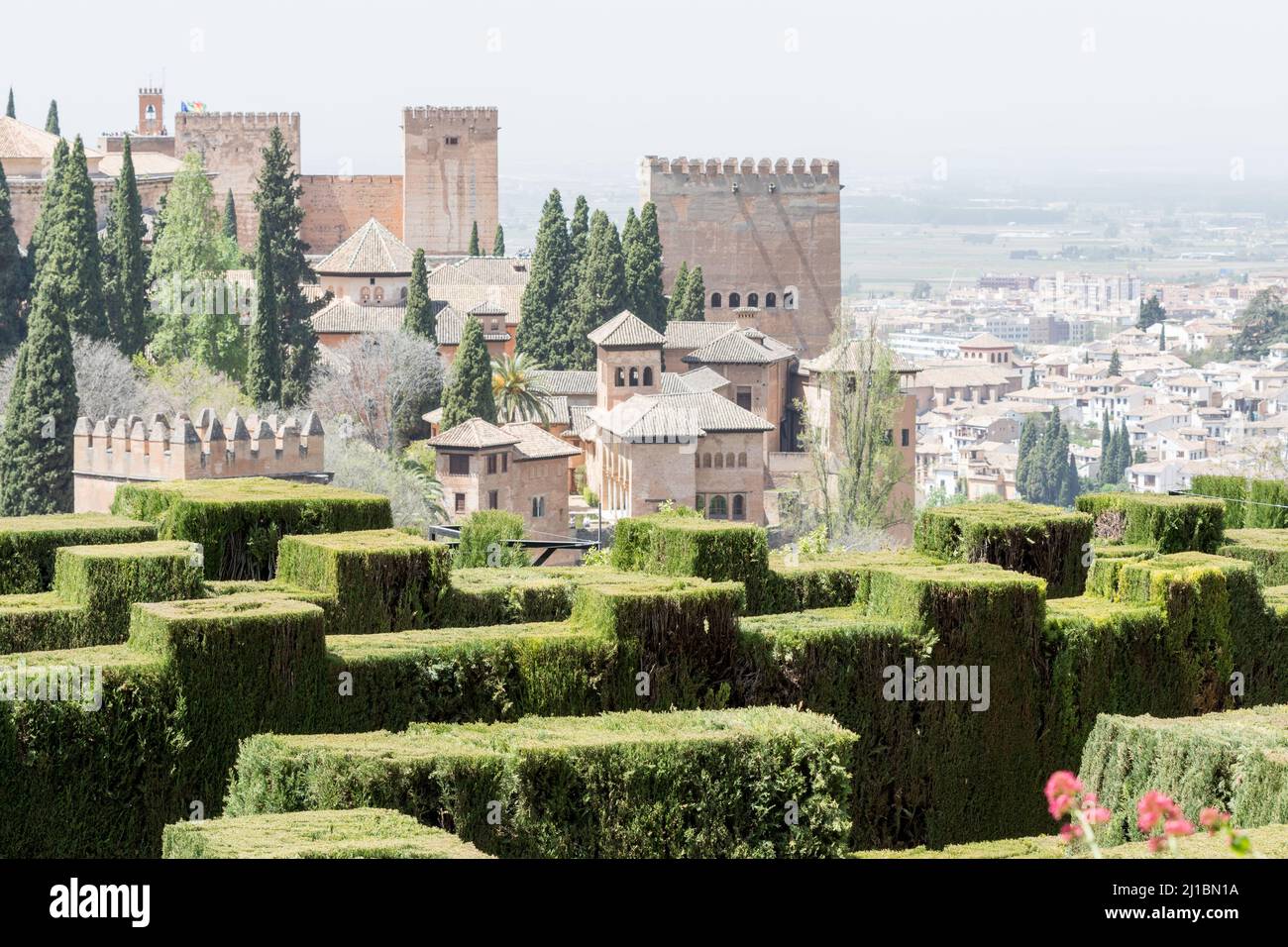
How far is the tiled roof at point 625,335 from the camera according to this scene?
194 ft

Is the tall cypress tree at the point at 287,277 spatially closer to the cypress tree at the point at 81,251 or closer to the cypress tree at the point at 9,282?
the cypress tree at the point at 81,251

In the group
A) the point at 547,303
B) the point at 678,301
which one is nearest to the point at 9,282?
the point at 547,303

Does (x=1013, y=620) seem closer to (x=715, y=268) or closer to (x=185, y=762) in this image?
(x=185, y=762)

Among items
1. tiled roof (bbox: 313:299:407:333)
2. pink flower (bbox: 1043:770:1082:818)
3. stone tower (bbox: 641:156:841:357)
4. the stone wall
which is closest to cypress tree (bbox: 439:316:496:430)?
tiled roof (bbox: 313:299:407:333)

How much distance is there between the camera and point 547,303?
64.8 metres

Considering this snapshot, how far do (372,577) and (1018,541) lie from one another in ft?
15.9

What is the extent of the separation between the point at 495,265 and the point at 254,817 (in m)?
66.0

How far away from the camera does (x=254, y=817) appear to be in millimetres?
9273

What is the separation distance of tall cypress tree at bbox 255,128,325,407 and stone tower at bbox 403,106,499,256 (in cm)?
3580

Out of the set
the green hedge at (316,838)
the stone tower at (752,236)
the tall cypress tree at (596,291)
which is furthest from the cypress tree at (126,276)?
the green hedge at (316,838)

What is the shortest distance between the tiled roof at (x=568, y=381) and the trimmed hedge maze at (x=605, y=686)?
1726 inches

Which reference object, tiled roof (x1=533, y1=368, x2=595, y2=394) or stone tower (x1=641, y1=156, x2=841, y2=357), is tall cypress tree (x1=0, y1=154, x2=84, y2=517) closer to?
tiled roof (x1=533, y1=368, x2=595, y2=394)

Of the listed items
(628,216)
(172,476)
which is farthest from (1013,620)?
(628,216)

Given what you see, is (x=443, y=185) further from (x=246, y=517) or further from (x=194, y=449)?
(x=246, y=517)
